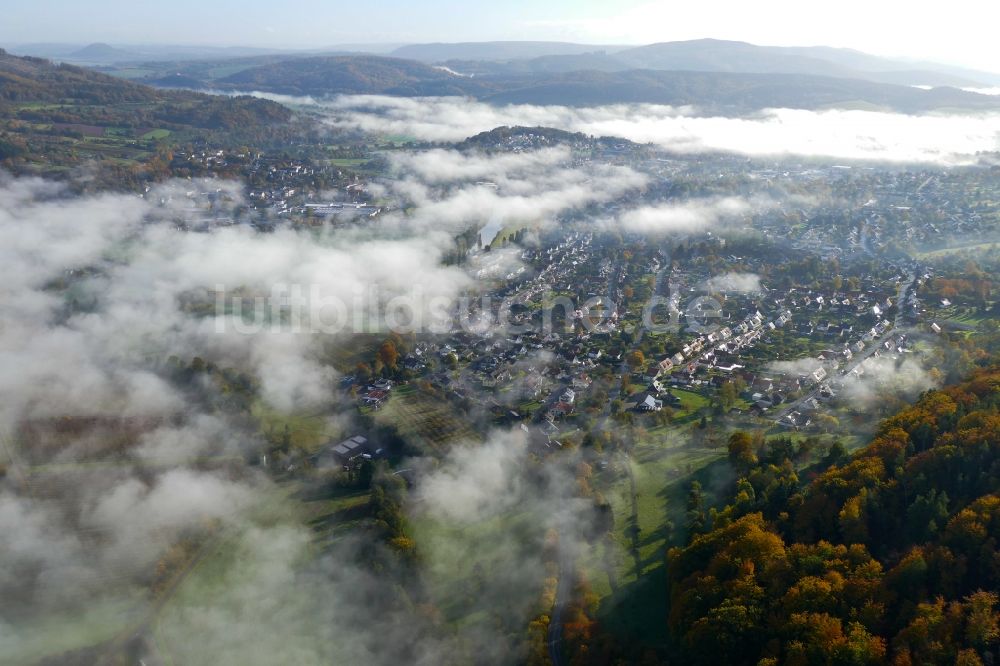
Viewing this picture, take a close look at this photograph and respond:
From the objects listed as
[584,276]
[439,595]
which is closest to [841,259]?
[584,276]

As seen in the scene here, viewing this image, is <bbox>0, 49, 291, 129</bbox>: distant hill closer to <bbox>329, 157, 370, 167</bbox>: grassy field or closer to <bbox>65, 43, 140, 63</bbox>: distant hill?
<bbox>329, 157, 370, 167</bbox>: grassy field

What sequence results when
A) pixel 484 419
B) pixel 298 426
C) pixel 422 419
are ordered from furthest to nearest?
pixel 422 419
pixel 298 426
pixel 484 419

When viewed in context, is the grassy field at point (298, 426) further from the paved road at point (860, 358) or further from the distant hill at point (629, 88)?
the distant hill at point (629, 88)

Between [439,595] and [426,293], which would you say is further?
[426,293]

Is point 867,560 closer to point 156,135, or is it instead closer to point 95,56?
point 156,135

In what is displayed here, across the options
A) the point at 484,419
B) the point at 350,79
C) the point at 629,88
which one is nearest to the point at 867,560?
the point at 484,419

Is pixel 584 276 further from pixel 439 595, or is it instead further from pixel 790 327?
pixel 439 595

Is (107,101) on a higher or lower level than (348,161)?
higher

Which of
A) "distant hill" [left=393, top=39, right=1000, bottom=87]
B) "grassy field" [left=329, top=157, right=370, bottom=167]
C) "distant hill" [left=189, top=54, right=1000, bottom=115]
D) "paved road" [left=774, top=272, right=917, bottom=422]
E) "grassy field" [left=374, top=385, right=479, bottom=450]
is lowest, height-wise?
"grassy field" [left=374, top=385, right=479, bottom=450]

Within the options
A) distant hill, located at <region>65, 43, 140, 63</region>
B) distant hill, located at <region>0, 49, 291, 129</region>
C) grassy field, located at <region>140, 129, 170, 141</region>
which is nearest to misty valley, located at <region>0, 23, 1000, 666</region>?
grassy field, located at <region>140, 129, 170, 141</region>
